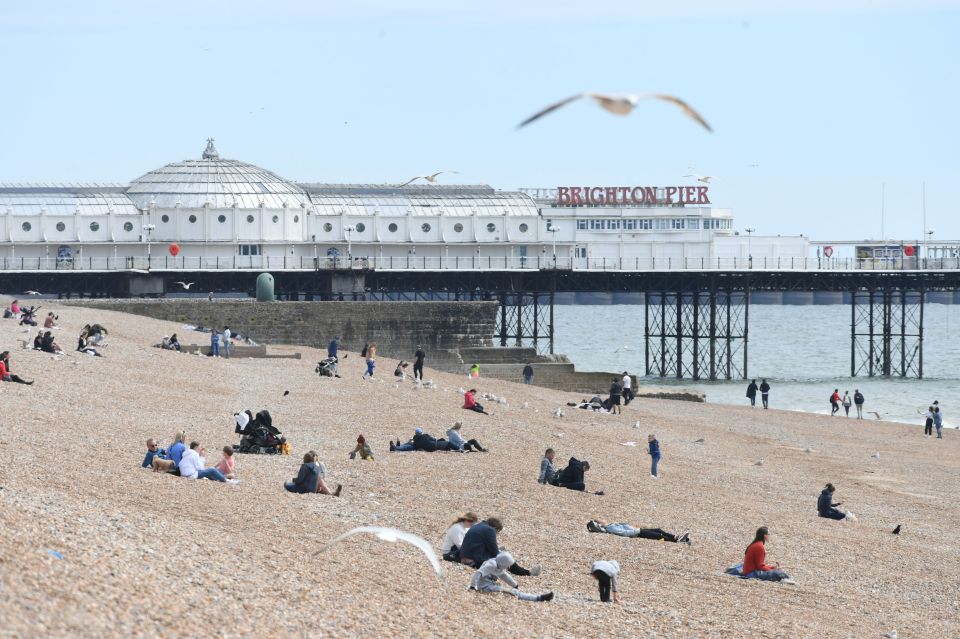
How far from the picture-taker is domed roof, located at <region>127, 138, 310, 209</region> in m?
70.4

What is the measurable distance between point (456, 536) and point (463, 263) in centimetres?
5376

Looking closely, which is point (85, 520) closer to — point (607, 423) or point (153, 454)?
point (153, 454)

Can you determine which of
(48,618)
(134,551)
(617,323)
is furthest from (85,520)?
(617,323)

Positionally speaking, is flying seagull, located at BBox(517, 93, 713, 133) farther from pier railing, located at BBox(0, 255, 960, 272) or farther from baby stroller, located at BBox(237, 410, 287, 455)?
pier railing, located at BBox(0, 255, 960, 272)

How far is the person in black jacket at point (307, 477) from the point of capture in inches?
799

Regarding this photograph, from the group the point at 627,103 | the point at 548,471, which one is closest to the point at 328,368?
the point at 548,471

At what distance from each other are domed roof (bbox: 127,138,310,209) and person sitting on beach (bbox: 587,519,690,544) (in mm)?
51238

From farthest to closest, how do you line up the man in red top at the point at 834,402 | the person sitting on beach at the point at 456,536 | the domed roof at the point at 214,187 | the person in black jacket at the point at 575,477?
1. the domed roof at the point at 214,187
2. the man in red top at the point at 834,402
3. the person in black jacket at the point at 575,477
4. the person sitting on beach at the point at 456,536

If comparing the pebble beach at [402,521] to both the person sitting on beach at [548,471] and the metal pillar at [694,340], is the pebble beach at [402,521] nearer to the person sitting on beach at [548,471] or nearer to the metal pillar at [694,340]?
the person sitting on beach at [548,471]

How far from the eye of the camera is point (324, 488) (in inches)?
808

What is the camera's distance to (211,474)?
2030 cm

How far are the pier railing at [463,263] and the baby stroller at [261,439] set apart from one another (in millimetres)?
42413

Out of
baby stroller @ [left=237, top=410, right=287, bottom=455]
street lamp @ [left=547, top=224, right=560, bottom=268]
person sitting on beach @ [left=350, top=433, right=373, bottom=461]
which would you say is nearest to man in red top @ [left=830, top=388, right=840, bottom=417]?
street lamp @ [left=547, top=224, right=560, bottom=268]

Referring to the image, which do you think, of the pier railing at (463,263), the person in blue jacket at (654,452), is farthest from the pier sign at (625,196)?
the person in blue jacket at (654,452)
